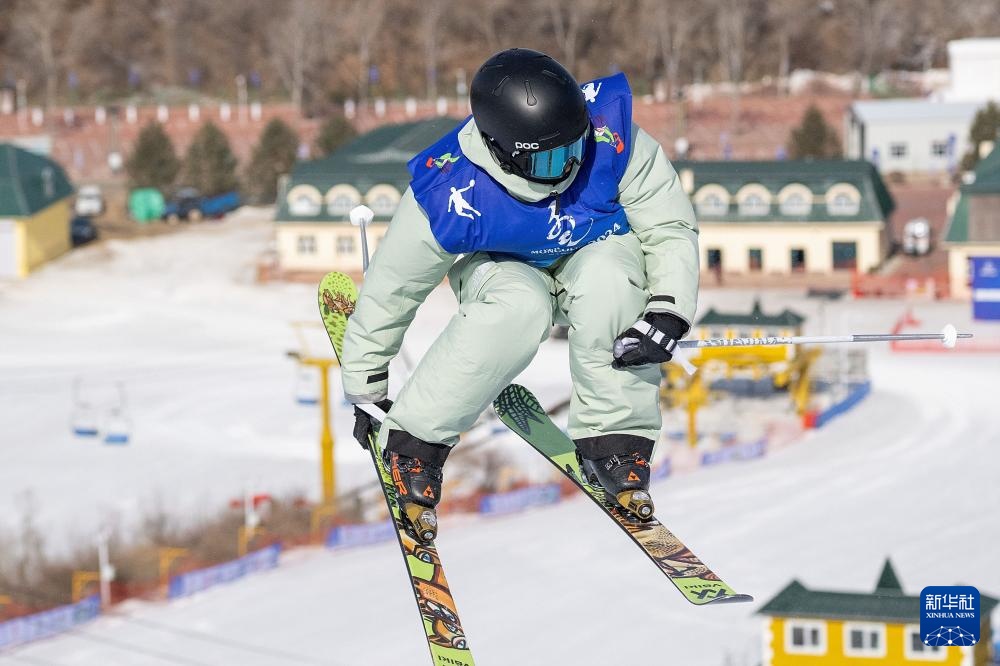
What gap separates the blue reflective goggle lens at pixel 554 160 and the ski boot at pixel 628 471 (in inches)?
54.4

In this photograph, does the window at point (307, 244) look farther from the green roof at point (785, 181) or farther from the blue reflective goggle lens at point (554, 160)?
the blue reflective goggle lens at point (554, 160)

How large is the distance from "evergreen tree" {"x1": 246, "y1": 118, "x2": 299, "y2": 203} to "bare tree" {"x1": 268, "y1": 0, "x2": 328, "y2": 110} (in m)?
11.6

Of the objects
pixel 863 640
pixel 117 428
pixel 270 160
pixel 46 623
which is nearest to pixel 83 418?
pixel 117 428

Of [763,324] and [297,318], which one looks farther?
[297,318]

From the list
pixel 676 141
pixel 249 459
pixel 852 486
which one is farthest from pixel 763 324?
pixel 676 141

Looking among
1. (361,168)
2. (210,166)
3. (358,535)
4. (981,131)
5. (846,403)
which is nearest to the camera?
(358,535)

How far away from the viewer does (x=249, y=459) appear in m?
49.5

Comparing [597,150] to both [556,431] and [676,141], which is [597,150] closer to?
[556,431]

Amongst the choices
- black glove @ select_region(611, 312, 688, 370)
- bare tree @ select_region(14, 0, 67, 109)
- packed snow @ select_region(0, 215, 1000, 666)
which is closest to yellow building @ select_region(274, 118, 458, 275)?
packed snow @ select_region(0, 215, 1000, 666)

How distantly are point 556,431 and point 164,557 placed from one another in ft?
116

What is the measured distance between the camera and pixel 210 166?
88188mm

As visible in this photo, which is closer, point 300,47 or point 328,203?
point 328,203

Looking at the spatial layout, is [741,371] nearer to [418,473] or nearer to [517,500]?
[517,500]

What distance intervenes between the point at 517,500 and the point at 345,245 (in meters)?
23.1
